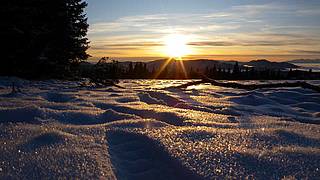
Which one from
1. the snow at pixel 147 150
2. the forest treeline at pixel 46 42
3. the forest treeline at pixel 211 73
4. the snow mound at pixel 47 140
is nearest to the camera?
the snow at pixel 147 150

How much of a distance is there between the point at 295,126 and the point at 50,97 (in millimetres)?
3027

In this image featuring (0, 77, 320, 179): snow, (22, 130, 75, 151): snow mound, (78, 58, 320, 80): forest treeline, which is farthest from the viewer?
(78, 58, 320, 80): forest treeline

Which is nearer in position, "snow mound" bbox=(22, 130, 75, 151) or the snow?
the snow

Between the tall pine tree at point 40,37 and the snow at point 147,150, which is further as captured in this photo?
the tall pine tree at point 40,37

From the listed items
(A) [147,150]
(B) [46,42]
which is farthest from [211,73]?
(A) [147,150]

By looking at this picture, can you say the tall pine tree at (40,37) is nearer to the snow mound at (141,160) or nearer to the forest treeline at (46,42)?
the forest treeline at (46,42)

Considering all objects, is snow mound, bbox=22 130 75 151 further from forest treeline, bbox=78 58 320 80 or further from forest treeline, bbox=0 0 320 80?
forest treeline, bbox=78 58 320 80

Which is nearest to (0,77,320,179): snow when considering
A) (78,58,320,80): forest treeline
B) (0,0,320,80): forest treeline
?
(0,0,320,80): forest treeline

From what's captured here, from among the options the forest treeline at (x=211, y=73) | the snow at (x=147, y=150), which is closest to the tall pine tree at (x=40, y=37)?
the forest treeline at (x=211, y=73)

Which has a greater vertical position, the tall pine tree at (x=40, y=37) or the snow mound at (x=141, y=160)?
the tall pine tree at (x=40, y=37)

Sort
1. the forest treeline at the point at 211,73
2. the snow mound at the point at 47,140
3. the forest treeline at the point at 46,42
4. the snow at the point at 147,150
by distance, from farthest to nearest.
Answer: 1. the forest treeline at the point at 211,73
2. the forest treeline at the point at 46,42
3. the snow mound at the point at 47,140
4. the snow at the point at 147,150

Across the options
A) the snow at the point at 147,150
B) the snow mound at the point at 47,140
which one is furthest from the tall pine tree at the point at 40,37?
the snow mound at the point at 47,140

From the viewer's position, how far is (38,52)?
10219 mm

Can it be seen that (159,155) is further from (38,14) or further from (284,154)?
(38,14)
